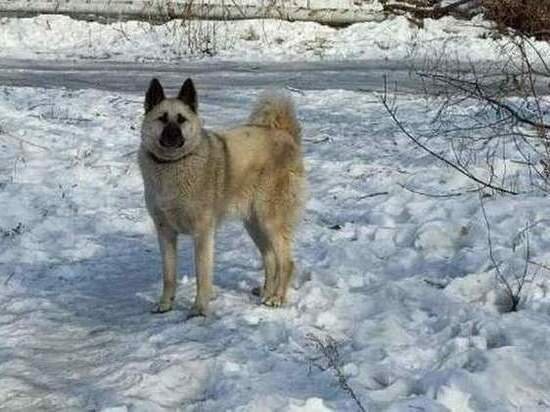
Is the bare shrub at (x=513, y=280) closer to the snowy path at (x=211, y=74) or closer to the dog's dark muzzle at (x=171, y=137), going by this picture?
the dog's dark muzzle at (x=171, y=137)

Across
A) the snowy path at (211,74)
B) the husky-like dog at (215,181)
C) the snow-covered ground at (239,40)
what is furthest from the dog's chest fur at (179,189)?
the snow-covered ground at (239,40)

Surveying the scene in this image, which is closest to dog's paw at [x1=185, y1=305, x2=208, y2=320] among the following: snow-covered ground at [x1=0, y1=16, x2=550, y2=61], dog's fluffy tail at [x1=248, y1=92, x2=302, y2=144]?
dog's fluffy tail at [x1=248, y1=92, x2=302, y2=144]

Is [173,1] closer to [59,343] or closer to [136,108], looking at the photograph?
[136,108]

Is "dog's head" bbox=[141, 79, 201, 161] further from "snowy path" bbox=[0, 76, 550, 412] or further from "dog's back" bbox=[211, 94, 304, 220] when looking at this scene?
"snowy path" bbox=[0, 76, 550, 412]

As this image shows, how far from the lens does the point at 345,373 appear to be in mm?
4492

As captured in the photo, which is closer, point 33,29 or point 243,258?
point 243,258

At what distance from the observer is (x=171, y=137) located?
5.82 meters

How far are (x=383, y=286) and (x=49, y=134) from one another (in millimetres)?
5839

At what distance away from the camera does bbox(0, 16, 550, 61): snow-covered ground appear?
18.1 metres

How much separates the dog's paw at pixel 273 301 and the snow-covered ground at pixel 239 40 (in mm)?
12016

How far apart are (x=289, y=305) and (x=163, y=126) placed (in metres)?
1.40

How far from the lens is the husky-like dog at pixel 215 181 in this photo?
590 centimetres

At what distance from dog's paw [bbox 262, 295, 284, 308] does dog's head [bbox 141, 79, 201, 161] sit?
1.09m

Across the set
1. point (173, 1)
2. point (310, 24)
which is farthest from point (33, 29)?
point (310, 24)
